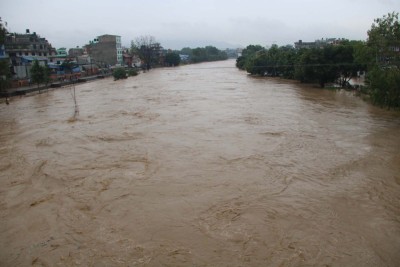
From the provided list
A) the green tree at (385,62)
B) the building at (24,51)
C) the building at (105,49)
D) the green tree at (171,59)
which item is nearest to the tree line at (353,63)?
the green tree at (385,62)

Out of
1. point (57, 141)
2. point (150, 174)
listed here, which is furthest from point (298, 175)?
point (57, 141)

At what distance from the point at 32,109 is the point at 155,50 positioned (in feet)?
→ 215

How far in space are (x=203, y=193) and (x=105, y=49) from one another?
7728cm

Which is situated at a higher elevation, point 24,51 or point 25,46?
point 25,46

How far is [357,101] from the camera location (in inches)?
1030

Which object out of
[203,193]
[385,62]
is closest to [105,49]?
[385,62]

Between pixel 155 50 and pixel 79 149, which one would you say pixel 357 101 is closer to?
pixel 79 149

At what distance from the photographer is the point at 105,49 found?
8056cm

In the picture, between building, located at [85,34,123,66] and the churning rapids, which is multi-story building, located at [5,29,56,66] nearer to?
building, located at [85,34,123,66]

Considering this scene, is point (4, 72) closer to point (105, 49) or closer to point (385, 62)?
point (385, 62)

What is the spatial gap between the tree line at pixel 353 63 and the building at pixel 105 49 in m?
39.4

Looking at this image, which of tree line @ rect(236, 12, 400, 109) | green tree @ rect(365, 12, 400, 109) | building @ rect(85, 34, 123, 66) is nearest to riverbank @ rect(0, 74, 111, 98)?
building @ rect(85, 34, 123, 66)

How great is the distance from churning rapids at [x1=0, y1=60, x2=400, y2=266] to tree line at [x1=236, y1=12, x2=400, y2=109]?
6.84 ft

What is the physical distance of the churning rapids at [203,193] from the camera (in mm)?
7098
